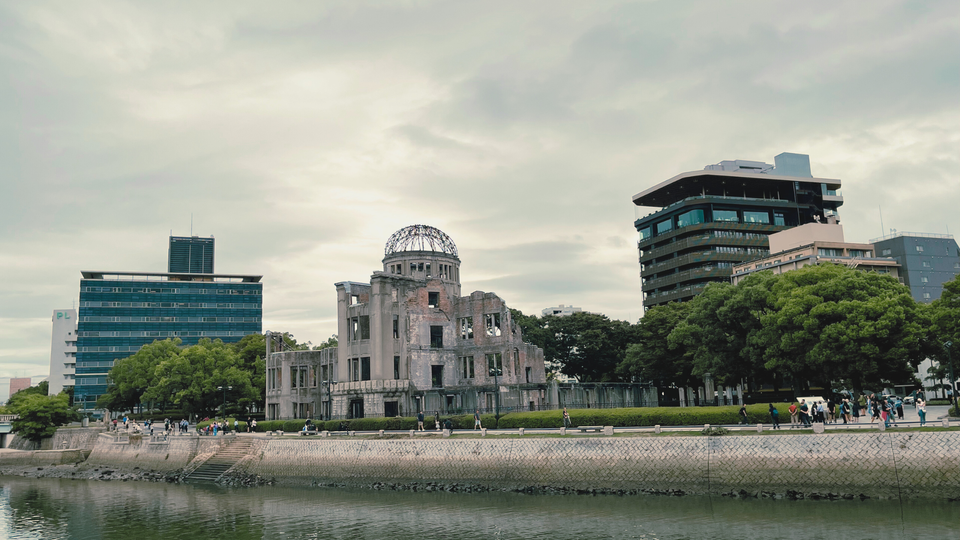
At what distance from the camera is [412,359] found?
74062 mm

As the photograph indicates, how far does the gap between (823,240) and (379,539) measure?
96.5m

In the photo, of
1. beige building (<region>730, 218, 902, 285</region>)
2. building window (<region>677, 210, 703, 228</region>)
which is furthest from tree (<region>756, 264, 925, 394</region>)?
building window (<region>677, 210, 703, 228</region>)

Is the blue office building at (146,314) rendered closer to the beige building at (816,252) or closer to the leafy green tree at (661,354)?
the leafy green tree at (661,354)

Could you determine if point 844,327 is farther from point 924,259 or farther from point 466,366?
point 924,259

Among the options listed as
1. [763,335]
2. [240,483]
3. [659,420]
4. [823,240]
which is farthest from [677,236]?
[240,483]

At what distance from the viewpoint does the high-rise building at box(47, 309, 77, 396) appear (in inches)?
7254

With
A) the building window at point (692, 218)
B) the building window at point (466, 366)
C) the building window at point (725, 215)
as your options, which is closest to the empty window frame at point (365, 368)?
the building window at point (466, 366)

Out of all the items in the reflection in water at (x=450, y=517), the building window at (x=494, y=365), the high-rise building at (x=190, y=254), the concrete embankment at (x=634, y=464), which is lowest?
the reflection in water at (x=450, y=517)

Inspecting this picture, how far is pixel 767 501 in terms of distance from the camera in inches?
1366

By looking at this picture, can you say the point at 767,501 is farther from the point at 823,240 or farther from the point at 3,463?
the point at 823,240

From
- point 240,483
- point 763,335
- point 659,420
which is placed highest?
point 763,335

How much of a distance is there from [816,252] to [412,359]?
6585 centimetres

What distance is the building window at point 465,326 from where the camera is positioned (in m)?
79.4

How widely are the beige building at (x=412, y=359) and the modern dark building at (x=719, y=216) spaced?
54304mm
